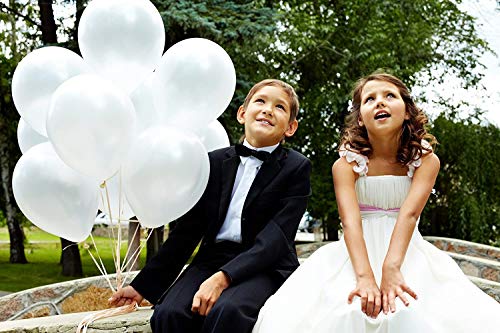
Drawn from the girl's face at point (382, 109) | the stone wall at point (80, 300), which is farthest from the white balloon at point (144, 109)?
the girl's face at point (382, 109)

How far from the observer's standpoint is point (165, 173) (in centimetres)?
303

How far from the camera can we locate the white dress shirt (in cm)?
317

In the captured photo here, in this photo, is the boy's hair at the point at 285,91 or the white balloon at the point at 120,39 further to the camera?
the white balloon at the point at 120,39

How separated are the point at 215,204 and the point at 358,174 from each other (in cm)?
73

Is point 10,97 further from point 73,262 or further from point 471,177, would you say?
point 471,177

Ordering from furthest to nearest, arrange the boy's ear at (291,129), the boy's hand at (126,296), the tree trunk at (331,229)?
the tree trunk at (331,229), the boy's ear at (291,129), the boy's hand at (126,296)

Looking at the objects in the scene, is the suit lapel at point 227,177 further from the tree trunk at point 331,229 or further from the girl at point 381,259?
the tree trunk at point 331,229

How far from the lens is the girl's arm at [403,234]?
2547mm

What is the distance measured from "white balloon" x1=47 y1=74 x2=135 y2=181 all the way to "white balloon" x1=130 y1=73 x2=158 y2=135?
327mm

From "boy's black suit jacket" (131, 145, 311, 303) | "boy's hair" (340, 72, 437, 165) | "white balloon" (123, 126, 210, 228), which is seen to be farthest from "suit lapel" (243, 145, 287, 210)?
"boy's hair" (340, 72, 437, 165)

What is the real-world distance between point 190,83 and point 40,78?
33.1 inches

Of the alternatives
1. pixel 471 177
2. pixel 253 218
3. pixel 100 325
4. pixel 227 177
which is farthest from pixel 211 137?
pixel 471 177

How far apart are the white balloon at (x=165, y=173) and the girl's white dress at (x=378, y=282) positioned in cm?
65

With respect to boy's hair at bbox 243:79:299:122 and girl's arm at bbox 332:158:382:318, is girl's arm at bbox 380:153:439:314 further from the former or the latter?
boy's hair at bbox 243:79:299:122
